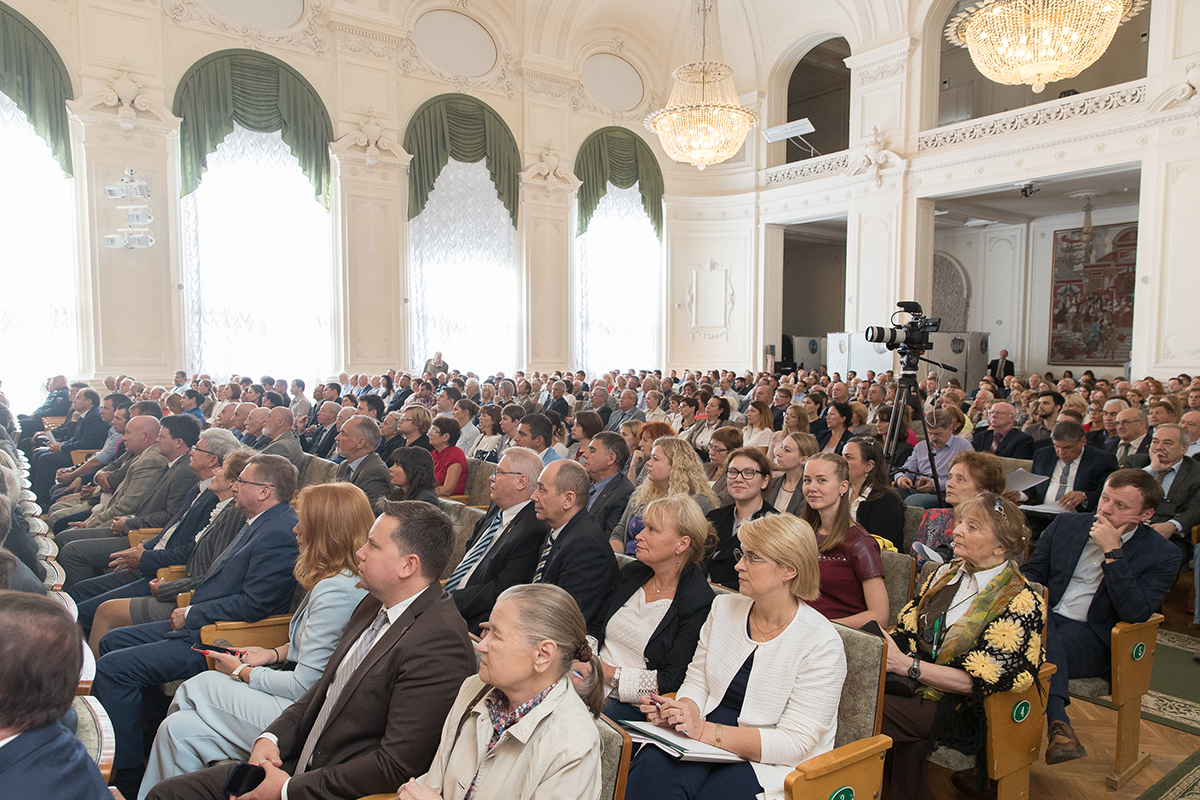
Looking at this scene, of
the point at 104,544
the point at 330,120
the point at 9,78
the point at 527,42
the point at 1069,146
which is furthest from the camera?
the point at 527,42

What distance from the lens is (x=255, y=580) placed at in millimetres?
2680

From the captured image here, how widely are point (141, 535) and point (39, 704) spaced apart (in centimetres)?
331

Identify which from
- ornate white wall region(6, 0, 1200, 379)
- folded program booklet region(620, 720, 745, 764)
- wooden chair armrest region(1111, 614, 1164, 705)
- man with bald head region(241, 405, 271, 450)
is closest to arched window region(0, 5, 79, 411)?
ornate white wall region(6, 0, 1200, 379)

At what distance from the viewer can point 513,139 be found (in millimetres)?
13297

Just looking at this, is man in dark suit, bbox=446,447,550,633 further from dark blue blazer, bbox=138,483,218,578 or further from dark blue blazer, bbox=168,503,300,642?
dark blue blazer, bbox=138,483,218,578

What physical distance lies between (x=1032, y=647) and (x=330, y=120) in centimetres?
1200

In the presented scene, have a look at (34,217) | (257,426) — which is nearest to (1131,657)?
(257,426)

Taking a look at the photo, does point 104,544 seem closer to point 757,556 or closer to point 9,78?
point 757,556

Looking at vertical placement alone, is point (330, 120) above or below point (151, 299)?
above

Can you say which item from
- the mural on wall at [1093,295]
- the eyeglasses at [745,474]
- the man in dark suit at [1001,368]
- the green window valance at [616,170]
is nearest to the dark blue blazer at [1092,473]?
the eyeglasses at [745,474]

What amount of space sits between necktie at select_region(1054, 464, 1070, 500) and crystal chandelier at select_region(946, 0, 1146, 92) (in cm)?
516

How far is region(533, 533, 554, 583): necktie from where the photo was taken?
2.72 meters

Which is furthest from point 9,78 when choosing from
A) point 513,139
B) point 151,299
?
point 513,139

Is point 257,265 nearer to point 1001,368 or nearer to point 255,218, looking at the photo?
point 255,218
